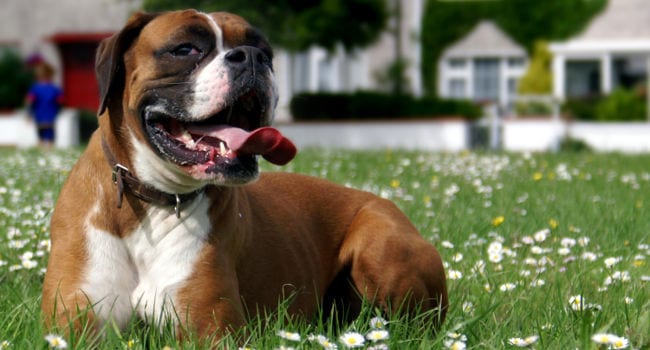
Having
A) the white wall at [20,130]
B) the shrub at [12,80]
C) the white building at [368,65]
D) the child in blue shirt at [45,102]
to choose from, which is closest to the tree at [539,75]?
the white building at [368,65]

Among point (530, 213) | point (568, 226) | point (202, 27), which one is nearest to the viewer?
point (202, 27)

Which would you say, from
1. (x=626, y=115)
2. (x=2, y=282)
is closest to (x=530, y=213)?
(x=2, y=282)

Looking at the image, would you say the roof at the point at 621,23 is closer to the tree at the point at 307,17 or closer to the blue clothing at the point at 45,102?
the tree at the point at 307,17

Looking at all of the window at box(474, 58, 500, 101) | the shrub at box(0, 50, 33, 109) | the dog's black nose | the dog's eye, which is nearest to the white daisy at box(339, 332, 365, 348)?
the dog's black nose

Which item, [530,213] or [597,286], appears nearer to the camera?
[597,286]

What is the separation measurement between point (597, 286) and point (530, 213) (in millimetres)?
2172

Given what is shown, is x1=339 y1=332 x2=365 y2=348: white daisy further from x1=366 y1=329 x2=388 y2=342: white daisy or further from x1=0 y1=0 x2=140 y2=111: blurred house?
x1=0 y1=0 x2=140 y2=111: blurred house

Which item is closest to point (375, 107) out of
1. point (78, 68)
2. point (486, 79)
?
point (486, 79)

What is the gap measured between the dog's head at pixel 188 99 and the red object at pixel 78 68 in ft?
90.4

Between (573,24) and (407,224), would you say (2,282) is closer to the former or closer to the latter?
(407,224)

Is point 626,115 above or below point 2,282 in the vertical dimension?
below

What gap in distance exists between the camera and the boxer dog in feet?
12.0

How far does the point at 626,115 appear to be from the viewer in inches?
1029

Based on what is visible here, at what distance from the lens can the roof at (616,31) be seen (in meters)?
29.5
